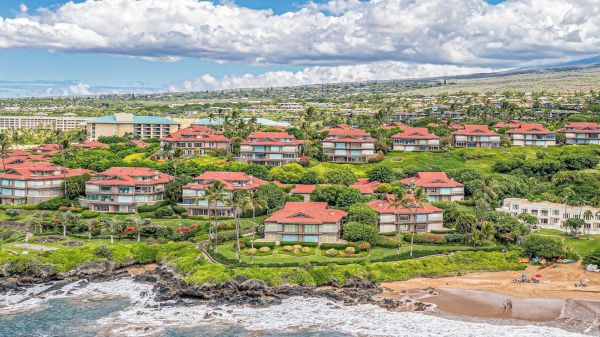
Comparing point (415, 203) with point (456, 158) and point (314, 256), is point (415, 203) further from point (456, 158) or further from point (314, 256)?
point (456, 158)

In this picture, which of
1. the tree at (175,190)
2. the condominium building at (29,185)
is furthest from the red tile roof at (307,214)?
the condominium building at (29,185)

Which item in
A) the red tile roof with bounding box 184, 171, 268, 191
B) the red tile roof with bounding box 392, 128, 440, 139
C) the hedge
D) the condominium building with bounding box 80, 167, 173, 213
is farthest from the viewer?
the red tile roof with bounding box 392, 128, 440, 139

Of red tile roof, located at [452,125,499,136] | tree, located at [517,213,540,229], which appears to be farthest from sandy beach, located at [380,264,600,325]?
red tile roof, located at [452,125,499,136]

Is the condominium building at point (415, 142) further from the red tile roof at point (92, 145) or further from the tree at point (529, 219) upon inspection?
the red tile roof at point (92, 145)

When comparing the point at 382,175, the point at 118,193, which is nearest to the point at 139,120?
the point at 118,193

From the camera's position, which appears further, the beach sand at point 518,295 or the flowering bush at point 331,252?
the flowering bush at point 331,252

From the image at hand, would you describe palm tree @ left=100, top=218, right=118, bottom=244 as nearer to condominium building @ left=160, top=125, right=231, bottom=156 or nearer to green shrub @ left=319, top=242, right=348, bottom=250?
green shrub @ left=319, top=242, right=348, bottom=250
